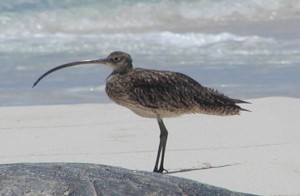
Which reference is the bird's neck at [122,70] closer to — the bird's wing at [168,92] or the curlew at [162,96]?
the curlew at [162,96]

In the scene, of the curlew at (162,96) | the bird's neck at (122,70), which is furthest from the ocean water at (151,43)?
the curlew at (162,96)

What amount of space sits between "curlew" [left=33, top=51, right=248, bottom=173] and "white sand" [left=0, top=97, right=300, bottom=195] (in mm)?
385

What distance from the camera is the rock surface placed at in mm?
4773

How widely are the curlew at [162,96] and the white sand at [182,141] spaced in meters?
0.38

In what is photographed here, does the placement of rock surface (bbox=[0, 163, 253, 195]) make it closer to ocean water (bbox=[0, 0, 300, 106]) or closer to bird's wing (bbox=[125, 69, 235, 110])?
bird's wing (bbox=[125, 69, 235, 110])

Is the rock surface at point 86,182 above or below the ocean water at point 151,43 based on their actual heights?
above

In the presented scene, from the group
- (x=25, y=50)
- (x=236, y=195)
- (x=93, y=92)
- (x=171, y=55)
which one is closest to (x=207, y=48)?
(x=171, y=55)

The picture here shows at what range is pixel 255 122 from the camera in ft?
31.6

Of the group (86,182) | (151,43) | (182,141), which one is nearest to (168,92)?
(182,141)

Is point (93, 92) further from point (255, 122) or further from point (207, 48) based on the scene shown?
point (207, 48)

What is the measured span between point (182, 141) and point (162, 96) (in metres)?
1.02

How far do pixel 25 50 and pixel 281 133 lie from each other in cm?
806

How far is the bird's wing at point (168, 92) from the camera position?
8.09 m

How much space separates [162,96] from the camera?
810 cm
